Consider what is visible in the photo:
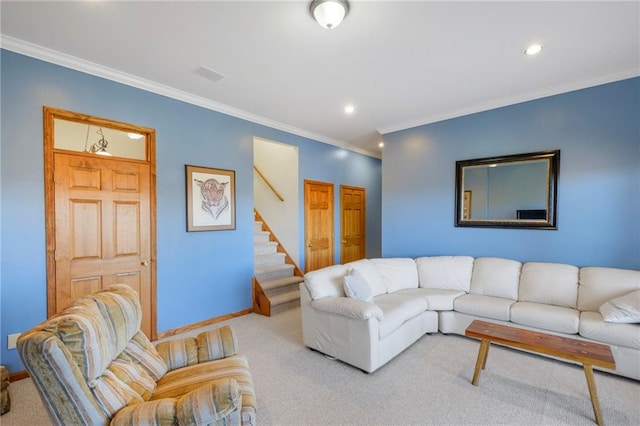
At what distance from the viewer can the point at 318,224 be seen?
5484mm

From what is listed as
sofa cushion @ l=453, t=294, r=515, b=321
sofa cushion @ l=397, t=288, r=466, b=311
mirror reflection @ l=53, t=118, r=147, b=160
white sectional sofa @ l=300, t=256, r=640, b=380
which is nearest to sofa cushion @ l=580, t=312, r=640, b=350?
white sectional sofa @ l=300, t=256, r=640, b=380

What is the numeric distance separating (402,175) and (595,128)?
7.63 ft

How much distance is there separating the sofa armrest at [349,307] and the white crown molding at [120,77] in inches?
110

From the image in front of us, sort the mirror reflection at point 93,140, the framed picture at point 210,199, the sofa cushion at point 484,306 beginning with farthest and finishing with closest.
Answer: the mirror reflection at point 93,140 → the framed picture at point 210,199 → the sofa cushion at point 484,306

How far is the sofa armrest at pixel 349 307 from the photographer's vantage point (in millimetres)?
2484

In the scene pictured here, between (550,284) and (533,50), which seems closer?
(533,50)

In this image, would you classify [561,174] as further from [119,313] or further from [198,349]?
[119,313]

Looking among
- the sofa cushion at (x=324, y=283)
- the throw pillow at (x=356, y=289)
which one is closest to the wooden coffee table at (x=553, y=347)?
the throw pillow at (x=356, y=289)

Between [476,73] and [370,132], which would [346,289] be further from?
[370,132]

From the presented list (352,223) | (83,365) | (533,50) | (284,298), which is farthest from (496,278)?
(83,365)

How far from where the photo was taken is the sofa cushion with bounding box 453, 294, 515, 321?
3002 millimetres

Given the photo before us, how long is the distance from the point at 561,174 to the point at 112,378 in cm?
451

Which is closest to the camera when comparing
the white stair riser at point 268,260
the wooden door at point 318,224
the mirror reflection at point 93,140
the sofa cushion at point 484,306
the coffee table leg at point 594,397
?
the coffee table leg at point 594,397

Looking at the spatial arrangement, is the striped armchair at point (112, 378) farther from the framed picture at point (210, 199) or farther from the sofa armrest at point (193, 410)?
the framed picture at point (210, 199)
